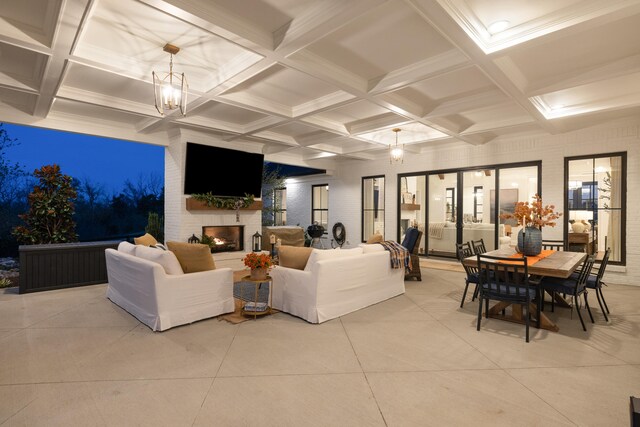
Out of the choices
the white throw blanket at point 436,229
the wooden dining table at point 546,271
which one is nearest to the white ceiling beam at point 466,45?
the wooden dining table at point 546,271

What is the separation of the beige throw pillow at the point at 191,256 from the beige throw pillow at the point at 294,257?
2.97ft

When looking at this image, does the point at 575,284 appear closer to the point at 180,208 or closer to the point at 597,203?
the point at 597,203

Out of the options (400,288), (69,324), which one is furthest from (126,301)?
(400,288)

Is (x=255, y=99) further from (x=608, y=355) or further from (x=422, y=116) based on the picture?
(x=608, y=355)

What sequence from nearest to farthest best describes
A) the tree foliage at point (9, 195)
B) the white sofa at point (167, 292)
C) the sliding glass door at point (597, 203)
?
the white sofa at point (167, 292) → the sliding glass door at point (597, 203) → the tree foliage at point (9, 195)

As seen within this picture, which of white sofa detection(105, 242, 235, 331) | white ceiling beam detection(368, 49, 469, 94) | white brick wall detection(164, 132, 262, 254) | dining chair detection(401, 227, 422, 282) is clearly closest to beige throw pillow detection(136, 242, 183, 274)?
white sofa detection(105, 242, 235, 331)

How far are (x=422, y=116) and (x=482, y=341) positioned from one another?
331 centimetres

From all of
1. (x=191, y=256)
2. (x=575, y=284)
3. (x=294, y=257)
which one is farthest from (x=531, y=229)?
(x=191, y=256)

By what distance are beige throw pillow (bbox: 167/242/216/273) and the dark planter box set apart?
264cm

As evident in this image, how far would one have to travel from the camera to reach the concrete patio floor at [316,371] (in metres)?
2.01

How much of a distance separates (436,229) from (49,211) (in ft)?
27.2

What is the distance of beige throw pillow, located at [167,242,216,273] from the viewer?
3.66 metres

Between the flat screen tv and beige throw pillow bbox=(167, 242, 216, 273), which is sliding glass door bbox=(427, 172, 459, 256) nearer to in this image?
the flat screen tv

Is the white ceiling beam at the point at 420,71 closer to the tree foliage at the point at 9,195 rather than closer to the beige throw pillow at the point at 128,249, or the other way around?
the beige throw pillow at the point at 128,249
